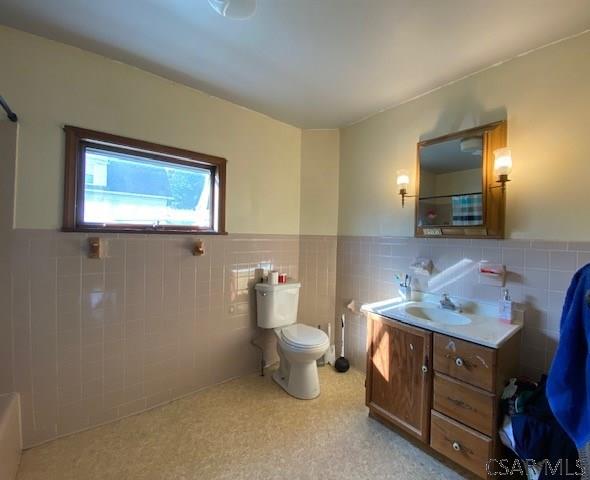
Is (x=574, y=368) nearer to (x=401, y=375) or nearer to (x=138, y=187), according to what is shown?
(x=401, y=375)

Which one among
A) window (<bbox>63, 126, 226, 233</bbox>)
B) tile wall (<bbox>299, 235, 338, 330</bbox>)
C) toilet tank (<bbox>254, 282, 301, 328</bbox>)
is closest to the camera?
window (<bbox>63, 126, 226, 233</bbox>)

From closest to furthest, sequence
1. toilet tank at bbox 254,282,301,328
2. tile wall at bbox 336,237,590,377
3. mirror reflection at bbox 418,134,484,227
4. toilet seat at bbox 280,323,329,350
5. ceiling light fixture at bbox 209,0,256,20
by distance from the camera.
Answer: ceiling light fixture at bbox 209,0,256,20 < tile wall at bbox 336,237,590,377 < mirror reflection at bbox 418,134,484,227 < toilet seat at bbox 280,323,329,350 < toilet tank at bbox 254,282,301,328

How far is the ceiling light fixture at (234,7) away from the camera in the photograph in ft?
3.85

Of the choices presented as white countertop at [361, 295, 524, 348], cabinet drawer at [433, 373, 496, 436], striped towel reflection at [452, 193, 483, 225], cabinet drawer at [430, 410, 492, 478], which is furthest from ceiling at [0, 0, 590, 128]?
cabinet drawer at [430, 410, 492, 478]

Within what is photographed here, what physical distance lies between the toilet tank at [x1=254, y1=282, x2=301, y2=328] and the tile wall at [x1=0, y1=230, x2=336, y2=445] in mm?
128

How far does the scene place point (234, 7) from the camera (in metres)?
1.20

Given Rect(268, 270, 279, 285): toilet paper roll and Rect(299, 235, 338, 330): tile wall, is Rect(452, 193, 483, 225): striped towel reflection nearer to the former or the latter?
Rect(299, 235, 338, 330): tile wall

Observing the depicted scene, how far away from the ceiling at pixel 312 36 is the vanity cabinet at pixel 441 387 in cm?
166

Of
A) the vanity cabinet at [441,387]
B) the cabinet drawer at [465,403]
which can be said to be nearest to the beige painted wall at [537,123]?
the vanity cabinet at [441,387]

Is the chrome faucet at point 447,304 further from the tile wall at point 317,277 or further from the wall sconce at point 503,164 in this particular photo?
the tile wall at point 317,277

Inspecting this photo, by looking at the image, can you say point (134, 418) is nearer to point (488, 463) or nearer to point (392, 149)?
point (488, 463)

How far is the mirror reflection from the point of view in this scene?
71.9 inches

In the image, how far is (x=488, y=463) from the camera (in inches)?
53.6

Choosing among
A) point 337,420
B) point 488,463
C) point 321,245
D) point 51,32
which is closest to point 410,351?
point 488,463
